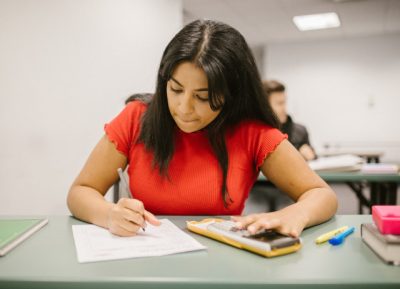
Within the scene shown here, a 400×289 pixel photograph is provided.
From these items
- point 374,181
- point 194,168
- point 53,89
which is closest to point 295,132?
point 374,181

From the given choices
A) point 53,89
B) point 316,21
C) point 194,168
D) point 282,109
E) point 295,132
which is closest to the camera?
point 194,168

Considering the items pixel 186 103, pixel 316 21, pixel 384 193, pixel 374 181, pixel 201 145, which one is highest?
pixel 316 21

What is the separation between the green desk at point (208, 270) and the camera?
0.64 m

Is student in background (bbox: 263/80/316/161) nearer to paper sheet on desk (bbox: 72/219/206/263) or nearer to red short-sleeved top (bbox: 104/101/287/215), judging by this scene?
red short-sleeved top (bbox: 104/101/287/215)

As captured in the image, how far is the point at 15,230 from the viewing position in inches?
36.2

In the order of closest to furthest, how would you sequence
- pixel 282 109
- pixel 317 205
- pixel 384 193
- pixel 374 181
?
pixel 317 205
pixel 374 181
pixel 384 193
pixel 282 109

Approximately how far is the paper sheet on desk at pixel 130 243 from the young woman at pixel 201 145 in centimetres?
11

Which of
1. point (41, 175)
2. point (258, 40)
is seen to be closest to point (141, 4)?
point (41, 175)

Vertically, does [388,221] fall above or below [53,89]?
below

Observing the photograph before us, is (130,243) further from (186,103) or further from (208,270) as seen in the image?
(186,103)

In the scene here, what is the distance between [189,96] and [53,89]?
1197 mm

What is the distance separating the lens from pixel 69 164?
2209 mm

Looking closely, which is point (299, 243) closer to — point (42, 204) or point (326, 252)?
point (326, 252)

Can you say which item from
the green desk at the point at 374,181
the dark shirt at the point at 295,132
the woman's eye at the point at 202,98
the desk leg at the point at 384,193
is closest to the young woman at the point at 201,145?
the woman's eye at the point at 202,98
